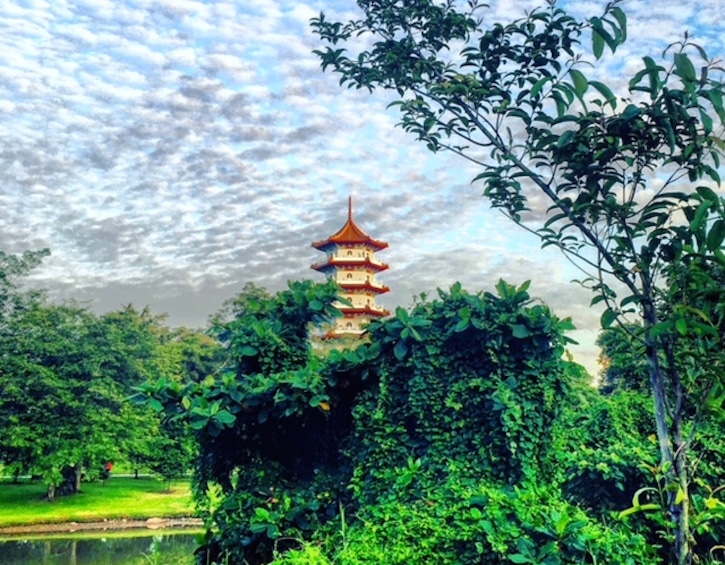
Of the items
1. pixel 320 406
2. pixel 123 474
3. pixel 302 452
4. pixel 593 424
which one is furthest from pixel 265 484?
pixel 123 474

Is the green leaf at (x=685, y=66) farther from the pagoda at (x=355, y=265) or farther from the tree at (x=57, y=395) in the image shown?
the pagoda at (x=355, y=265)

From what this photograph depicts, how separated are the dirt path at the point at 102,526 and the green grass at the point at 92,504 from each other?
0.24m

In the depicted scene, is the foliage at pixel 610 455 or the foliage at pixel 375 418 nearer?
the foliage at pixel 375 418

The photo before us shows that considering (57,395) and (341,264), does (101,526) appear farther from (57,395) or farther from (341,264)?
(341,264)

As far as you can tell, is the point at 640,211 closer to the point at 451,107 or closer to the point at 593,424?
the point at 451,107

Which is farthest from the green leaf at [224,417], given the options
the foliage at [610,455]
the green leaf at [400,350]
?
the foliage at [610,455]

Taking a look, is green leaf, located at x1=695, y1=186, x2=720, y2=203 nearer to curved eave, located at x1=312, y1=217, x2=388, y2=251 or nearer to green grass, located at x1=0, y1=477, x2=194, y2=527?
green grass, located at x1=0, y1=477, x2=194, y2=527

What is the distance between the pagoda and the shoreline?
38.2 feet

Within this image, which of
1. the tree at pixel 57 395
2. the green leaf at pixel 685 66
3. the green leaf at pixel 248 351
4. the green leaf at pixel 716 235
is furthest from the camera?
the tree at pixel 57 395

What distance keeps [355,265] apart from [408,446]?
25437 millimetres

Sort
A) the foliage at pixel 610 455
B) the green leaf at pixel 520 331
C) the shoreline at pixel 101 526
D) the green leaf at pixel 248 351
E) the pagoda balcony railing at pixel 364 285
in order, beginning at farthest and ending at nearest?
the pagoda balcony railing at pixel 364 285 → the shoreline at pixel 101 526 → the green leaf at pixel 248 351 → the foliage at pixel 610 455 → the green leaf at pixel 520 331

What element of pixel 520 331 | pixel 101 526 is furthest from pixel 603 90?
pixel 101 526

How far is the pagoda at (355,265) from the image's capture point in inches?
1153

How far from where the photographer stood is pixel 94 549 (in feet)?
49.9
